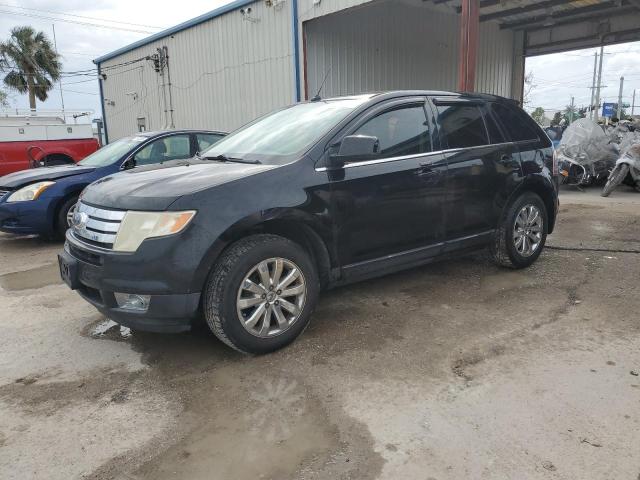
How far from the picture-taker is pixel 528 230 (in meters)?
5.09

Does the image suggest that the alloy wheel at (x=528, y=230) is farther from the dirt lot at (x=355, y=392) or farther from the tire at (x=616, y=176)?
the tire at (x=616, y=176)

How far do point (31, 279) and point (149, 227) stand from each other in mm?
3183

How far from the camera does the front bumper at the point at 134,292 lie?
3.02m

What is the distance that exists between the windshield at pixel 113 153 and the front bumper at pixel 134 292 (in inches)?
163

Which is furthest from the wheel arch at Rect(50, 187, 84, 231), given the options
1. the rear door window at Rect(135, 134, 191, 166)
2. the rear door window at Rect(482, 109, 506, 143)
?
the rear door window at Rect(482, 109, 506, 143)

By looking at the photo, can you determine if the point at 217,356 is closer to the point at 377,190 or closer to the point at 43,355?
the point at 43,355

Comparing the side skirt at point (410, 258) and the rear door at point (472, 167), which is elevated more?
the rear door at point (472, 167)

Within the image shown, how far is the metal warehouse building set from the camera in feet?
39.5

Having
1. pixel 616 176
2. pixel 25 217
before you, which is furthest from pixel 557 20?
pixel 25 217

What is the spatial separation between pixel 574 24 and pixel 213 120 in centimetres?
1167

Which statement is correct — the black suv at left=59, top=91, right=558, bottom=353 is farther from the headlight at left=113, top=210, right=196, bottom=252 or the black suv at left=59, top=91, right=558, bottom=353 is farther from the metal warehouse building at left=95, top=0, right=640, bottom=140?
the metal warehouse building at left=95, top=0, right=640, bottom=140

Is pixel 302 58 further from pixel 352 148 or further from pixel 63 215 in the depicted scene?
pixel 352 148

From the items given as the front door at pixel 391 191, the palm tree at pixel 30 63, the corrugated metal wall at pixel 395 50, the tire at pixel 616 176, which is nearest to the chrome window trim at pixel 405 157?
the front door at pixel 391 191

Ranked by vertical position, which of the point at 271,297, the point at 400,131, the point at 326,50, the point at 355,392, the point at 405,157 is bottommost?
the point at 355,392
